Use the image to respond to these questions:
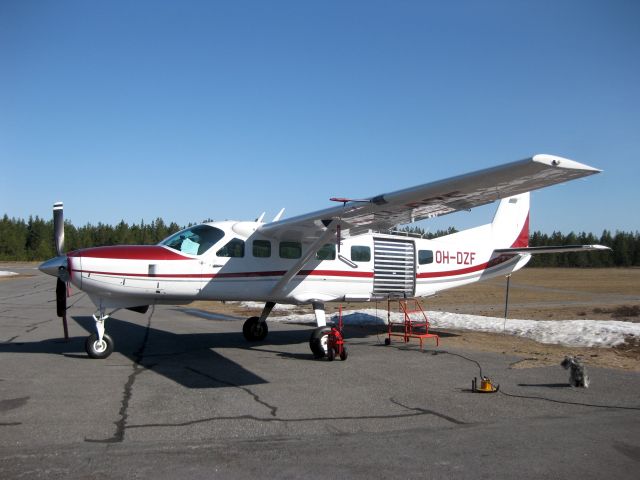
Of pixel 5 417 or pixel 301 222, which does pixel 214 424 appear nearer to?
pixel 5 417

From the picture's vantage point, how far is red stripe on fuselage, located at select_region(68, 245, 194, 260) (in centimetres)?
1084

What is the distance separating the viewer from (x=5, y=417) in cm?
652

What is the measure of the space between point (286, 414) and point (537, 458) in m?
3.02

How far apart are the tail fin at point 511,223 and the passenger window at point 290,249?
679cm

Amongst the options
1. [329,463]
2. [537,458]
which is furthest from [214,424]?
[537,458]

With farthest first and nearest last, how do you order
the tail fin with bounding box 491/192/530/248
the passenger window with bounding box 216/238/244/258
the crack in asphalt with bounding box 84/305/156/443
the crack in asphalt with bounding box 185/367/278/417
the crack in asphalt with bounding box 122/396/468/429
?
the tail fin with bounding box 491/192/530/248 → the passenger window with bounding box 216/238/244/258 → the crack in asphalt with bounding box 185/367/278/417 → the crack in asphalt with bounding box 122/396/468/429 → the crack in asphalt with bounding box 84/305/156/443

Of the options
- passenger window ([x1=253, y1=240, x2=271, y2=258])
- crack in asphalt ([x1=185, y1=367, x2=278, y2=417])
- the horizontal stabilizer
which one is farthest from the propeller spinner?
the horizontal stabilizer

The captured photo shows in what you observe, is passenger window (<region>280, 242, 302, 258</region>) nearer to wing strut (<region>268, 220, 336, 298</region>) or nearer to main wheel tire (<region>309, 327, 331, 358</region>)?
wing strut (<region>268, 220, 336, 298</region>)

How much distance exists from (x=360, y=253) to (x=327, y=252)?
3.28ft

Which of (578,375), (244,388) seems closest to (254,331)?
(244,388)

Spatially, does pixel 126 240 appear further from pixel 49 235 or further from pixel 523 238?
pixel 523 238

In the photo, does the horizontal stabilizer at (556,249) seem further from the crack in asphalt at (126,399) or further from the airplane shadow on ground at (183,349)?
the crack in asphalt at (126,399)

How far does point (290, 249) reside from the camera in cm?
1288

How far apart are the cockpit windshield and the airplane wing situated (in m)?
1.13
